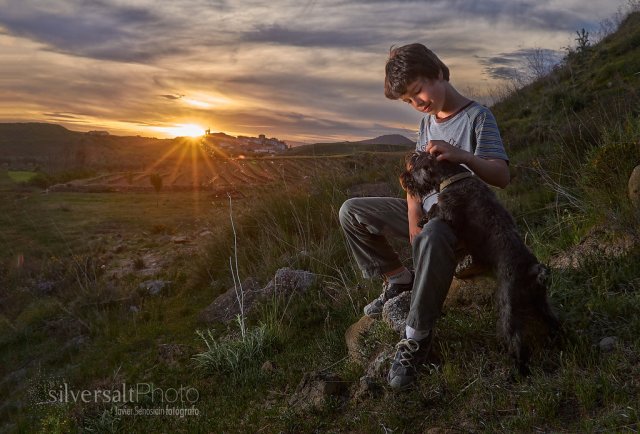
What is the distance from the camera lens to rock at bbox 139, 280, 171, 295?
780cm

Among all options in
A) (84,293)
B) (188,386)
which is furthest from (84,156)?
(188,386)

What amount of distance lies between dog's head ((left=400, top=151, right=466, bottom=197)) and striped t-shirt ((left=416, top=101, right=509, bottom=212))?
0.25ft

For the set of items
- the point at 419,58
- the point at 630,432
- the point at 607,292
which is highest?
the point at 419,58

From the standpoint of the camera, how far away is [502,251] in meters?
3.08

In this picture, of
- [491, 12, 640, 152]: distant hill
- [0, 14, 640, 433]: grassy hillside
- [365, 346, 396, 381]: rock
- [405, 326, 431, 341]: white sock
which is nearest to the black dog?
[0, 14, 640, 433]: grassy hillside

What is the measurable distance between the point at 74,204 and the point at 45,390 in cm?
1351

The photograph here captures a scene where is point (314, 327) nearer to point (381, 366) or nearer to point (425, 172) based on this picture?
point (381, 366)

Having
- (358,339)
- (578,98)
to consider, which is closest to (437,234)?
(358,339)

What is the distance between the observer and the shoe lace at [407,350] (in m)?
3.39

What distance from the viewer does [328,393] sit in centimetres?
370

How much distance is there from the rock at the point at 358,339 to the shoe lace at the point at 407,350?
1.98 feet

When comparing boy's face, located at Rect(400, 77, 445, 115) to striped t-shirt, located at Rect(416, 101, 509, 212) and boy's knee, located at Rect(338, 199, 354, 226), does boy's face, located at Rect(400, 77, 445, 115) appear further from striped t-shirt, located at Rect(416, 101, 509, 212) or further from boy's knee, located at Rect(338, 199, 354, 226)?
boy's knee, located at Rect(338, 199, 354, 226)

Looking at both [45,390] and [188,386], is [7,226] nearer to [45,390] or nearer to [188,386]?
[45,390]

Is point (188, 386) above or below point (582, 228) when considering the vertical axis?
below
